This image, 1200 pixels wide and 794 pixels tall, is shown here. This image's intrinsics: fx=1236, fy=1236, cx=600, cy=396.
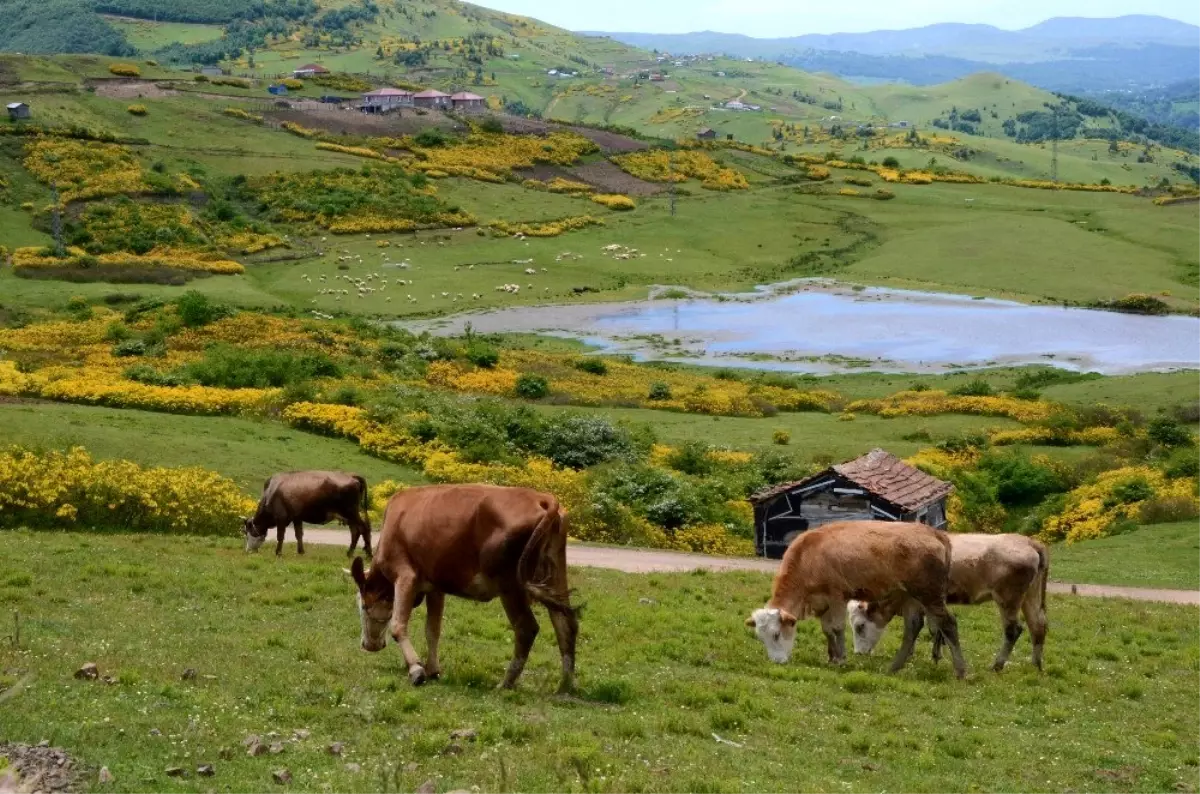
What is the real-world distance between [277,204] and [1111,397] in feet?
256

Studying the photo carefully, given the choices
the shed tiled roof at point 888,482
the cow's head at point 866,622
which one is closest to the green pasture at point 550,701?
the cow's head at point 866,622

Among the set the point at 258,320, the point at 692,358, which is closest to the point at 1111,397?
the point at 692,358

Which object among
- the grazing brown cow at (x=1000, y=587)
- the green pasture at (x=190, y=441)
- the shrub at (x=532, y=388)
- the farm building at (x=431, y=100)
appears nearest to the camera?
the grazing brown cow at (x=1000, y=587)

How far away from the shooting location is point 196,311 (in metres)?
63.6

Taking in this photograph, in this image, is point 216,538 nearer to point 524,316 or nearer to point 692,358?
point 692,358

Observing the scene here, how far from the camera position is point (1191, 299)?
93.8 meters

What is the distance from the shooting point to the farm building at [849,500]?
35719mm

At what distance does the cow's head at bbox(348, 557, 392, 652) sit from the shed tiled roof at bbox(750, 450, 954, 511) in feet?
71.9

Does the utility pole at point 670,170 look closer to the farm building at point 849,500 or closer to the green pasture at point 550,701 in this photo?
the farm building at point 849,500

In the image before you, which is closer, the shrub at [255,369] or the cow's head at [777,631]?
the cow's head at [777,631]

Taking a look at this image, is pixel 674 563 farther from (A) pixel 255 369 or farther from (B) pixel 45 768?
(A) pixel 255 369

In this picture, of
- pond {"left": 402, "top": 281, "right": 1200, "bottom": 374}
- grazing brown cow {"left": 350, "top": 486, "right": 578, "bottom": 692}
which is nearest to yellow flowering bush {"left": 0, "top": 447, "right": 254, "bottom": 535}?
grazing brown cow {"left": 350, "top": 486, "right": 578, "bottom": 692}

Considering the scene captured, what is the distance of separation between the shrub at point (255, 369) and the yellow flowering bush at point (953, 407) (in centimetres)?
2485

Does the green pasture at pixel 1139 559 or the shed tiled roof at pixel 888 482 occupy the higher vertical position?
the shed tiled roof at pixel 888 482
